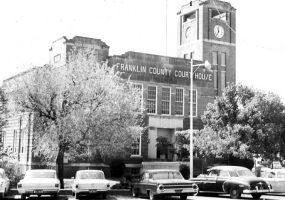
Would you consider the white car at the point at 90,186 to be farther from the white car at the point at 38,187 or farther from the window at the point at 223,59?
the window at the point at 223,59

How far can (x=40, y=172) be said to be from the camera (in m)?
22.8

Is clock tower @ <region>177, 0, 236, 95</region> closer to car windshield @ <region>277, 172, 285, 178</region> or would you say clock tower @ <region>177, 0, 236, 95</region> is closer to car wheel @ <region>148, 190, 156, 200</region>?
car windshield @ <region>277, 172, 285, 178</region>

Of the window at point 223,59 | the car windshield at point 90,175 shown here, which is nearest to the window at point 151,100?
the car windshield at point 90,175

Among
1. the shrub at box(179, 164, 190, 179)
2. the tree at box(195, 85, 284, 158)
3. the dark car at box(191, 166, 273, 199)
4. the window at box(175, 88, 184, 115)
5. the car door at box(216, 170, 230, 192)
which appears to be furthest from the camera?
the window at box(175, 88, 184, 115)

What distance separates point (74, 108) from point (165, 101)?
17.6 m

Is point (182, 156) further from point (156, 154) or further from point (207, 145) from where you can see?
point (207, 145)

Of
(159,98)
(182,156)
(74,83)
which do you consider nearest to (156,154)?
(182,156)

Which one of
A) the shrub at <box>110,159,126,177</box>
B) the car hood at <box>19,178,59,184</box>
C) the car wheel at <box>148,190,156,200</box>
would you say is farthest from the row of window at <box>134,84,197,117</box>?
the car wheel at <box>148,190,156,200</box>

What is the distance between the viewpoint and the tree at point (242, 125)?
33.2 metres

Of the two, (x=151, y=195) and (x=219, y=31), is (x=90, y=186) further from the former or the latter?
(x=219, y=31)

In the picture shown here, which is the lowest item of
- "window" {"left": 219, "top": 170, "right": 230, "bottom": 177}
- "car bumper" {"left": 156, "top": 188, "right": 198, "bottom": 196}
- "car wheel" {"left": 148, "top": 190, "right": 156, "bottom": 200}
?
"car wheel" {"left": 148, "top": 190, "right": 156, "bottom": 200}

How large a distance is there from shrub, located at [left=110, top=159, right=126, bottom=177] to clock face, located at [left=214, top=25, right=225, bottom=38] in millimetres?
27300

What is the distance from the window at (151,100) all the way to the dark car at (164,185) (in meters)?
18.2

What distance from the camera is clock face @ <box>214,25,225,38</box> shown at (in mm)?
58188
